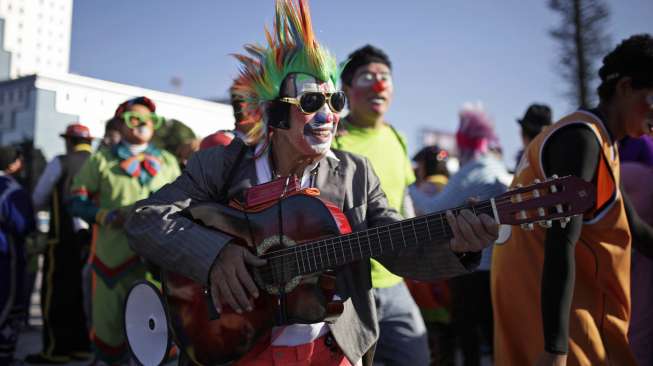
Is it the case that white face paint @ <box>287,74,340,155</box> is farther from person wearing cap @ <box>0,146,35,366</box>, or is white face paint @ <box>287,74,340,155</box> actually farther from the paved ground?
the paved ground

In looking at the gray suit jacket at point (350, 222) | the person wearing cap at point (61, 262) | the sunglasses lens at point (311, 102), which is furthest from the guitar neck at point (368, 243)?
the person wearing cap at point (61, 262)

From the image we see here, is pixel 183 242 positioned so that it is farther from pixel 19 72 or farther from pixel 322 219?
pixel 19 72

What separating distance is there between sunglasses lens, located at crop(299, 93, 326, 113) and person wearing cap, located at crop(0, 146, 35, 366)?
3432 millimetres

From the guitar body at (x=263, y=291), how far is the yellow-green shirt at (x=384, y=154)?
4.92 feet

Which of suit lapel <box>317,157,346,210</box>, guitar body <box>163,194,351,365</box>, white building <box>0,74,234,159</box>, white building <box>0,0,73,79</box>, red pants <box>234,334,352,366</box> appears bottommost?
red pants <box>234,334,352,366</box>

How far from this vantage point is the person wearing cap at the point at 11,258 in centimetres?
476

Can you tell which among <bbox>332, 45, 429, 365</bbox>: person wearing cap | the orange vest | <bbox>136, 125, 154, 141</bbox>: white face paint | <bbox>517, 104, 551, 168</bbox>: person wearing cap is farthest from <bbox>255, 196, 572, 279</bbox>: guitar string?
<bbox>517, 104, 551, 168</bbox>: person wearing cap

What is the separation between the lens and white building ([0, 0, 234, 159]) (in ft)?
17.4

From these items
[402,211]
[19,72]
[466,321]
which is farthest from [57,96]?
[466,321]

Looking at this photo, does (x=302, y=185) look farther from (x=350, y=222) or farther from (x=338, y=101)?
(x=338, y=101)

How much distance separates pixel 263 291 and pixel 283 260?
15 centimetres

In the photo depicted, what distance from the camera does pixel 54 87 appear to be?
232 inches

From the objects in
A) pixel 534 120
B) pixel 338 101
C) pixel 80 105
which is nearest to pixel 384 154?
pixel 338 101

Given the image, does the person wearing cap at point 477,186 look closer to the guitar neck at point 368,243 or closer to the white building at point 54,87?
the white building at point 54,87
